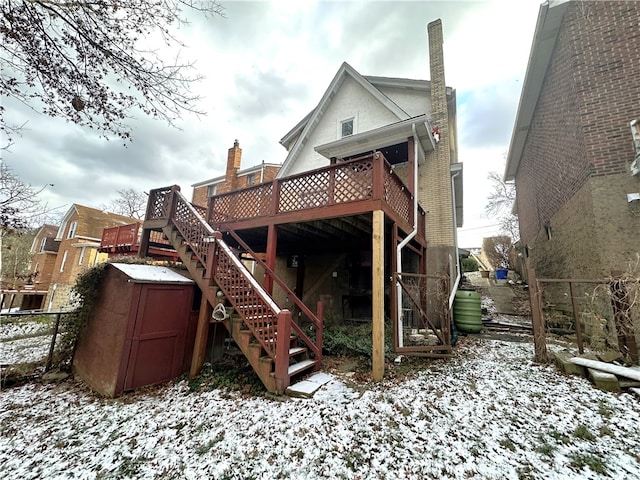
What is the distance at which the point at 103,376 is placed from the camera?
16.2 feet

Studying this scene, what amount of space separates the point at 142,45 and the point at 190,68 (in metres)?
0.73

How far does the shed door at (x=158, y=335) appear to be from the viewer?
486 cm

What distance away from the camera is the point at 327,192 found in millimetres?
6094

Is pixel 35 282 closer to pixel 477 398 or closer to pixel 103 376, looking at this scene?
pixel 103 376

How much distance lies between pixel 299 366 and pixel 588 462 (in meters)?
3.82

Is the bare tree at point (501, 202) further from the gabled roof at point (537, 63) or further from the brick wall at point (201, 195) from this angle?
the brick wall at point (201, 195)

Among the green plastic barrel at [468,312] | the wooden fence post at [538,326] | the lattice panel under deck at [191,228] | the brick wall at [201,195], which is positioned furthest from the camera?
the brick wall at [201,195]

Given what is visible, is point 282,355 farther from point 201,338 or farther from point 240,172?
point 240,172

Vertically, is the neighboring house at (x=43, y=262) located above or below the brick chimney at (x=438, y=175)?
below

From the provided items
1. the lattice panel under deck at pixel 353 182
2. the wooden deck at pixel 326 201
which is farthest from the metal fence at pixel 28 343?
the lattice panel under deck at pixel 353 182

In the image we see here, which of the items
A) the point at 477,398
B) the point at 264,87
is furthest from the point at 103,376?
the point at 264,87

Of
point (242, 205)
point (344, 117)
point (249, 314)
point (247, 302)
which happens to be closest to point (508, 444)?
point (249, 314)

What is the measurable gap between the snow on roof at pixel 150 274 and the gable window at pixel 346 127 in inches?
320

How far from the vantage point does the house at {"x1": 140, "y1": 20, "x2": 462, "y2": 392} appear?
5.16 meters
